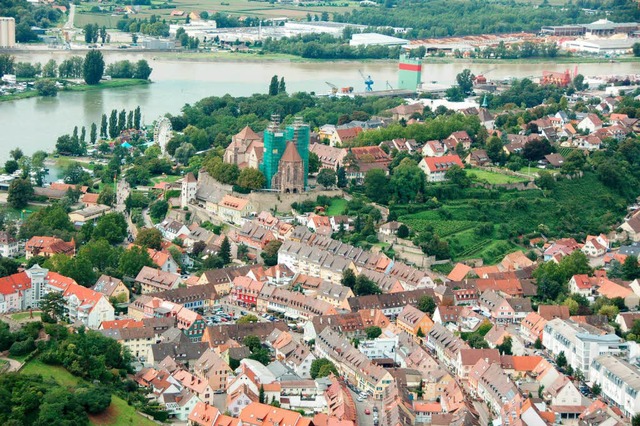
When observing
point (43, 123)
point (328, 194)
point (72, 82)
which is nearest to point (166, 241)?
point (328, 194)

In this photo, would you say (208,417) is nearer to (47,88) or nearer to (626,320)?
(626,320)

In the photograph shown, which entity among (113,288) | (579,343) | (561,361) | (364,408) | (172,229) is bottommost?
(364,408)

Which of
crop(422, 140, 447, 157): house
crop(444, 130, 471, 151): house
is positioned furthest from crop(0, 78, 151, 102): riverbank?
crop(422, 140, 447, 157): house

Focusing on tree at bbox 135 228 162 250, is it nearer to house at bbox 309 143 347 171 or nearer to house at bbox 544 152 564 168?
house at bbox 309 143 347 171

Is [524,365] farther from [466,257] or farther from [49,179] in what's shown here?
[49,179]

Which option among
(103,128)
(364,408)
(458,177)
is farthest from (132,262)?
(103,128)

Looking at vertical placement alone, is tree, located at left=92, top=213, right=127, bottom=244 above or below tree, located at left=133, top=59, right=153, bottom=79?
below
